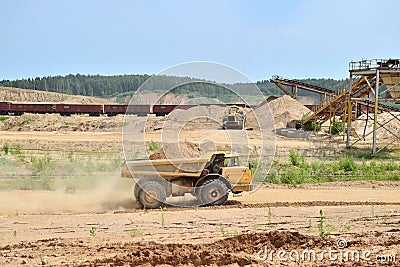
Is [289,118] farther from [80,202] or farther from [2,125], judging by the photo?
[80,202]

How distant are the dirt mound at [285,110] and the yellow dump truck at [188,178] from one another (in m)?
37.4

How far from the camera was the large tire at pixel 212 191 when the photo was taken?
1477 cm

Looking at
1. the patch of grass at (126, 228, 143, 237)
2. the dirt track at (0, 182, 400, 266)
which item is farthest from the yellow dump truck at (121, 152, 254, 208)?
the patch of grass at (126, 228, 143, 237)

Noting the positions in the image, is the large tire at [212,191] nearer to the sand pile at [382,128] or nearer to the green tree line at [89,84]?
the sand pile at [382,128]

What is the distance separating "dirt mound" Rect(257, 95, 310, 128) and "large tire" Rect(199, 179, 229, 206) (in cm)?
3744

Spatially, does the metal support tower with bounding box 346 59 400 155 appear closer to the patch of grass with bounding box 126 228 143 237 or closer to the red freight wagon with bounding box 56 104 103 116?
the patch of grass with bounding box 126 228 143 237

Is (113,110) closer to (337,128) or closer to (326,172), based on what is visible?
(337,128)

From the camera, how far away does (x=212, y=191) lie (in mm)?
14891

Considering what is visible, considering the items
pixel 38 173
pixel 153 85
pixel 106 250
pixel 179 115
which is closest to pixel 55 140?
pixel 38 173

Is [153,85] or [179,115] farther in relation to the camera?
[179,115]

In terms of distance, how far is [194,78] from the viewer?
45.7 feet

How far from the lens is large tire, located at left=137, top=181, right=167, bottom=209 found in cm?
1466

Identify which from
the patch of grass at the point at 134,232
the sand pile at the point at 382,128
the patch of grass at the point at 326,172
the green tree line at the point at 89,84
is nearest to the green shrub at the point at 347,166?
the patch of grass at the point at 326,172

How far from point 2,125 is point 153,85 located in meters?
43.4
